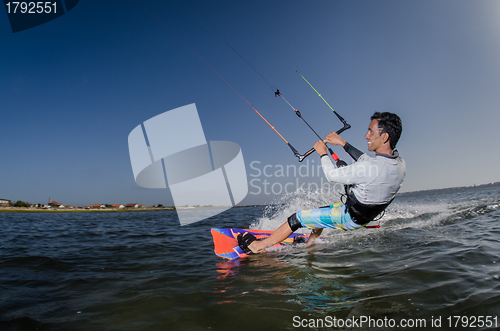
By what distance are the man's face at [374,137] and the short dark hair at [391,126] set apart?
67mm

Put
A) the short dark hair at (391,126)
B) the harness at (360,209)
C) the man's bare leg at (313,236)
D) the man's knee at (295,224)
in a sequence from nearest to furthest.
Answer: the short dark hair at (391,126) → the harness at (360,209) → the man's knee at (295,224) → the man's bare leg at (313,236)

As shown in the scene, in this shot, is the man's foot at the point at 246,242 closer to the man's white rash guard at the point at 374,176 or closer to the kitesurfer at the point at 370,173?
the kitesurfer at the point at 370,173

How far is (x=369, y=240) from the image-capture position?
6418 mm

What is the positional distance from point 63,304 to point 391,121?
602 cm

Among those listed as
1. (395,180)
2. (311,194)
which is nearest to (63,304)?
(395,180)

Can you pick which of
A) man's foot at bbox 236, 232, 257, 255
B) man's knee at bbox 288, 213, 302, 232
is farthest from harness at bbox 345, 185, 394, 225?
man's foot at bbox 236, 232, 257, 255

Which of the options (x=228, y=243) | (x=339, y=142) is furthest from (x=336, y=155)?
(x=228, y=243)

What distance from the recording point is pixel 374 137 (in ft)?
13.6

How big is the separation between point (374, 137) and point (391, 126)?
0.34 metres

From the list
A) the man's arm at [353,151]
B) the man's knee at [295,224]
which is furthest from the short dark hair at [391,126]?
the man's knee at [295,224]

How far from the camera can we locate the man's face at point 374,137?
161 inches

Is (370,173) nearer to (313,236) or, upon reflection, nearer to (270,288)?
(270,288)

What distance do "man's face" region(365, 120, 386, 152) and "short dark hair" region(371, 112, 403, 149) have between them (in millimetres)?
67

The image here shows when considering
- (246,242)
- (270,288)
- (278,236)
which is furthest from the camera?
(246,242)
